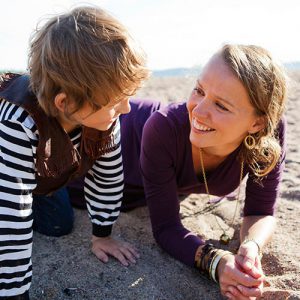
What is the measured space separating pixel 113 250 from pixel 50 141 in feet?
2.26

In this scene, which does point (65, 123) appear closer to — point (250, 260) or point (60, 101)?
point (60, 101)

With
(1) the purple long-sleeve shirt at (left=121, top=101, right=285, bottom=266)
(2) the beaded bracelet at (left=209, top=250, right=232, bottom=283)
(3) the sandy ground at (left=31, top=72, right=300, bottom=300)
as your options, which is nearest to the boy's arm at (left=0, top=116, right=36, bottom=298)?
(3) the sandy ground at (left=31, top=72, right=300, bottom=300)

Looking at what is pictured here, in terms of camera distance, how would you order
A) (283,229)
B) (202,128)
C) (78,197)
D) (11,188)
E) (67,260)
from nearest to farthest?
1. (11,188)
2. (202,128)
3. (67,260)
4. (283,229)
5. (78,197)

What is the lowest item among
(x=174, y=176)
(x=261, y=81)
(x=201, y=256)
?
(x=201, y=256)

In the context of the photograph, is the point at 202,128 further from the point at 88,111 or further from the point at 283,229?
the point at 283,229

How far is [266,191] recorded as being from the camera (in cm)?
210

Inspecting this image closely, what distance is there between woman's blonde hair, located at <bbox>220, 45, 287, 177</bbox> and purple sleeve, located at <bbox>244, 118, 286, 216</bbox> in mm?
180

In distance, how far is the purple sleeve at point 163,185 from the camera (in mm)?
1987

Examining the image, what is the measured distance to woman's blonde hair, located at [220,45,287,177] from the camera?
1738mm

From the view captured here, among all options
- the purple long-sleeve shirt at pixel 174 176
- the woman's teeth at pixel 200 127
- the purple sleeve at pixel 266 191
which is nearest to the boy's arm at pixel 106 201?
the purple long-sleeve shirt at pixel 174 176

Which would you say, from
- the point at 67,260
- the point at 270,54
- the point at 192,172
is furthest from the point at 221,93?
the point at 67,260

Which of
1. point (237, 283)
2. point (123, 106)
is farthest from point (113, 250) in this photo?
point (123, 106)

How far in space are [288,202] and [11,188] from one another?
1653 mm

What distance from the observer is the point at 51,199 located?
2373 mm
